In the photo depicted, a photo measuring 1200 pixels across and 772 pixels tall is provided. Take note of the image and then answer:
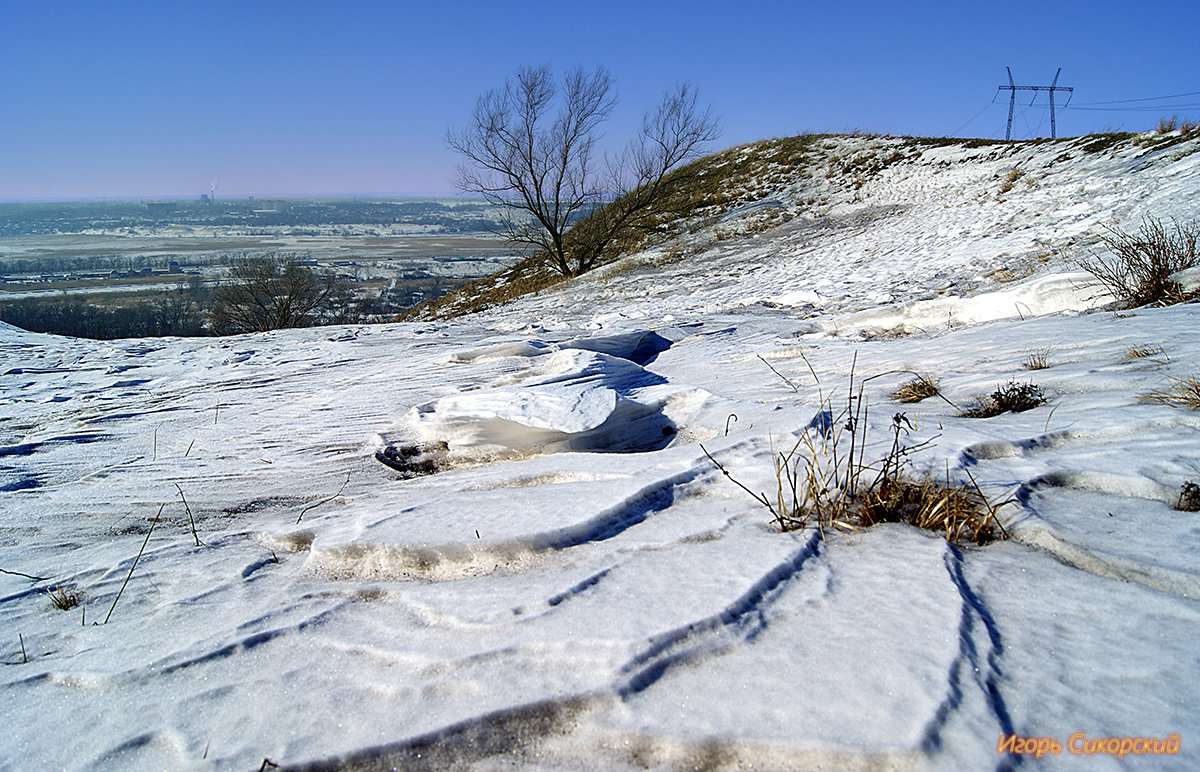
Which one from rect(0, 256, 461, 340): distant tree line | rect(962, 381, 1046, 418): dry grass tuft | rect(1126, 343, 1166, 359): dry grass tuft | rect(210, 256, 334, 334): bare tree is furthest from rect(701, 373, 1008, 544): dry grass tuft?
rect(210, 256, 334, 334): bare tree

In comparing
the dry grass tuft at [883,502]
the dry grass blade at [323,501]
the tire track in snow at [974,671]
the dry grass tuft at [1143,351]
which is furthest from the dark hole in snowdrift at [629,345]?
the tire track in snow at [974,671]

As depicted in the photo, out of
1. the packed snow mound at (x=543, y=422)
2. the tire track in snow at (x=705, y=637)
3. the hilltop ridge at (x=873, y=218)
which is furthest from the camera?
the hilltop ridge at (x=873, y=218)

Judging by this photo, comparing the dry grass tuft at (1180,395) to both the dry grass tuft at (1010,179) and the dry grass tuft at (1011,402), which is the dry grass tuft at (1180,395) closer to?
the dry grass tuft at (1011,402)

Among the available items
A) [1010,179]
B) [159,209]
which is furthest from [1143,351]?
[159,209]

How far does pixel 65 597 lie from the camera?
174 cm

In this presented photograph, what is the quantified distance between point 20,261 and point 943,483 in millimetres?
36908

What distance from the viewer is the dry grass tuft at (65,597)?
66.3 inches

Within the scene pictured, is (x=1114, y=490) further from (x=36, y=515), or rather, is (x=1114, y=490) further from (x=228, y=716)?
(x=36, y=515)

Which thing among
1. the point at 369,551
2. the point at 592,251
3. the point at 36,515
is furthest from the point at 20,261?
the point at 369,551

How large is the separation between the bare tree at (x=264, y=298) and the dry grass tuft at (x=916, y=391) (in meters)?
16.5

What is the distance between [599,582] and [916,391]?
231 cm

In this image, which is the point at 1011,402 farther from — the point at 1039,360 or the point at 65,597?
the point at 65,597

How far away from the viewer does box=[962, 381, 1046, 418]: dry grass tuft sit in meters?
2.62

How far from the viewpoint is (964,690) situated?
1.08 m
